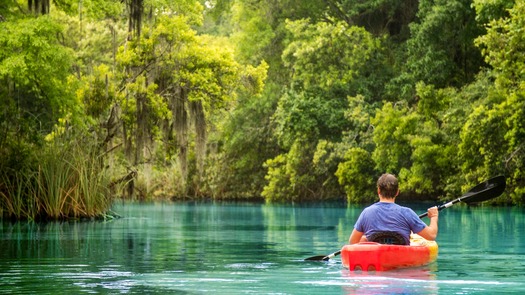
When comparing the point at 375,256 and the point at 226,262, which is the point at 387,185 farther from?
the point at 226,262

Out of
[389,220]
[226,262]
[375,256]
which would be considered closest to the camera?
[375,256]

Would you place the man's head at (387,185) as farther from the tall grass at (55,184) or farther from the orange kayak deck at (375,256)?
the tall grass at (55,184)

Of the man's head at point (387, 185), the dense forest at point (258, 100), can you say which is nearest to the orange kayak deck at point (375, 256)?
the man's head at point (387, 185)

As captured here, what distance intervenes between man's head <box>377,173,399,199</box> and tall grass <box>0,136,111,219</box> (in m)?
15.1

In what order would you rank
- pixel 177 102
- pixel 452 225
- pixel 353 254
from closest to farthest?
pixel 353 254 → pixel 452 225 → pixel 177 102

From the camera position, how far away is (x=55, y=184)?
28.9 m

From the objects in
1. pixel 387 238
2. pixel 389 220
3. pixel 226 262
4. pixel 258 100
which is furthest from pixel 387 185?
pixel 258 100

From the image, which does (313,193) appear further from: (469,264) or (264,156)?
(469,264)

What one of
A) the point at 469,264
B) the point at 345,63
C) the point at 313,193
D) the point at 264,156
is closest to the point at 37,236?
the point at 469,264

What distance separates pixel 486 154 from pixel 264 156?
27854 millimetres

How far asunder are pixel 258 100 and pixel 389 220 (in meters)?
47.6

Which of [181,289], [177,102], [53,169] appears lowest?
[181,289]

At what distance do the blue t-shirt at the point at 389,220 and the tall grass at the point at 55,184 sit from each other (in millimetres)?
14617

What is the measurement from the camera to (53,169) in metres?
28.9
